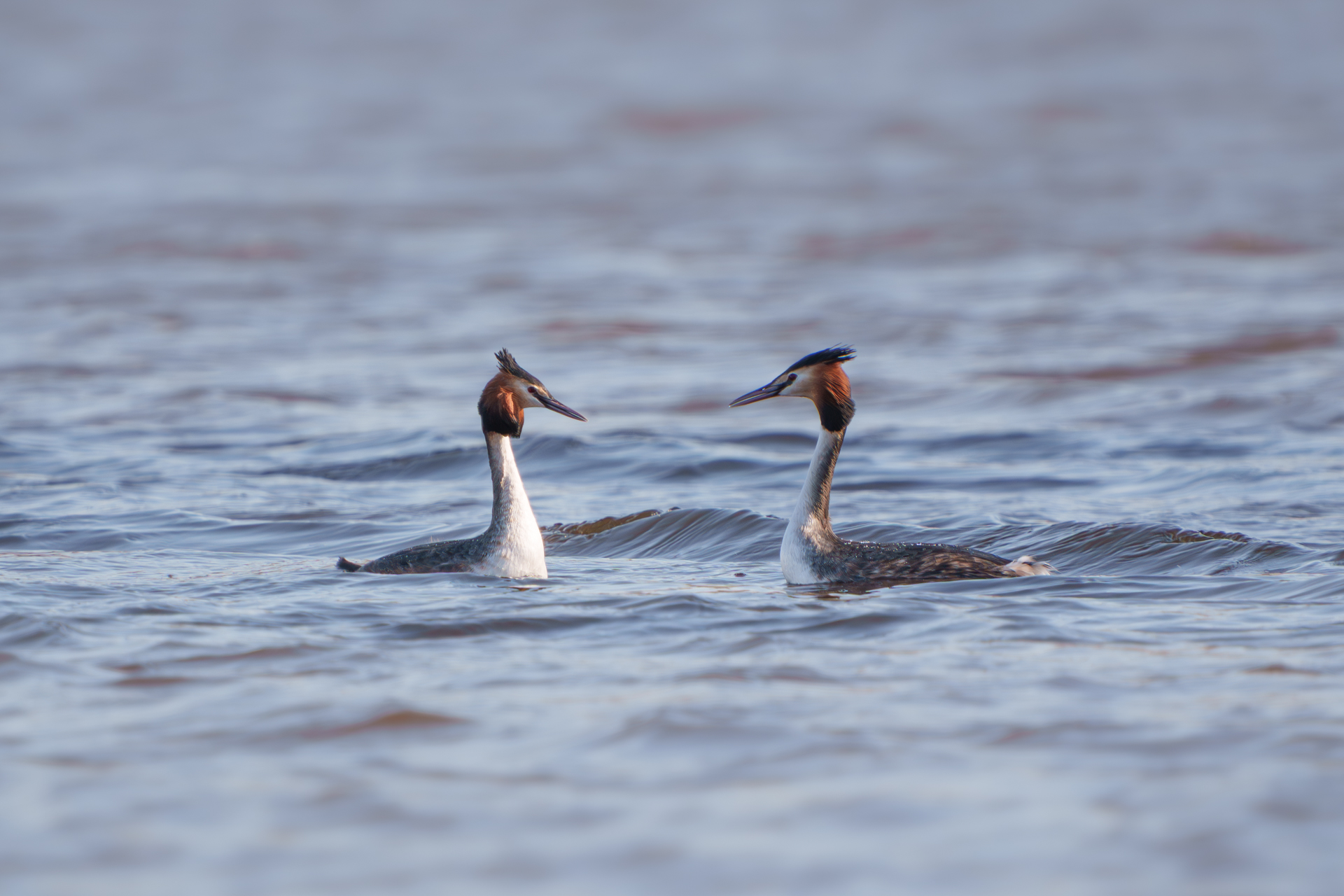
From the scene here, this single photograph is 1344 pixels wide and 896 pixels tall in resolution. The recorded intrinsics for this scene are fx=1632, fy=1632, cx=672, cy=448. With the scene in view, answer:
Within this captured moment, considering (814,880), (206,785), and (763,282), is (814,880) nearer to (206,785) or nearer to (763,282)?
(206,785)

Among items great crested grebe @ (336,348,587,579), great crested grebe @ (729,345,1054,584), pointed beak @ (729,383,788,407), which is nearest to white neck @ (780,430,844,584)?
great crested grebe @ (729,345,1054,584)

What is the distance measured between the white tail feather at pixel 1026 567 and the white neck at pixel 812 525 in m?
0.98

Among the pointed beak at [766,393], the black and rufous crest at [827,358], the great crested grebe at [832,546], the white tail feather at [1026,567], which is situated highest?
the black and rufous crest at [827,358]

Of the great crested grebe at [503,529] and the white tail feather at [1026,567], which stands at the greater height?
the great crested grebe at [503,529]

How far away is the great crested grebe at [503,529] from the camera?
30.1ft

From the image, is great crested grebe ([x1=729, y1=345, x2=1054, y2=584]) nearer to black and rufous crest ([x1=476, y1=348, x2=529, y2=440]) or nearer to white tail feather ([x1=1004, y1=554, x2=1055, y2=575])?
white tail feather ([x1=1004, y1=554, x2=1055, y2=575])

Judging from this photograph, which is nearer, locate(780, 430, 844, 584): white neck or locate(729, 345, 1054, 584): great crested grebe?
locate(729, 345, 1054, 584): great crested grebe

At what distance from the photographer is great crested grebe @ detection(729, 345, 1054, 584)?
29.1 feet

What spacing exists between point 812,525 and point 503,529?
69.1 inches

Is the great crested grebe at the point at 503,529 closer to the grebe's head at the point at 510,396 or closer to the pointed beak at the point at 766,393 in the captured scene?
the grebe's head at the point at 510,396

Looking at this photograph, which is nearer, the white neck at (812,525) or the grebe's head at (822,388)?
the white neck at (812,525)

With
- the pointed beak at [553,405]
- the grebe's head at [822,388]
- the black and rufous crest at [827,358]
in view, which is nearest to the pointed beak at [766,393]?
the grebe's head at [822,388]

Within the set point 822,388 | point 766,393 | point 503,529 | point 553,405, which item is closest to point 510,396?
point 553,405

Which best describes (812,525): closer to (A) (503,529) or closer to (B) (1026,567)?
(B) (1026,567)
